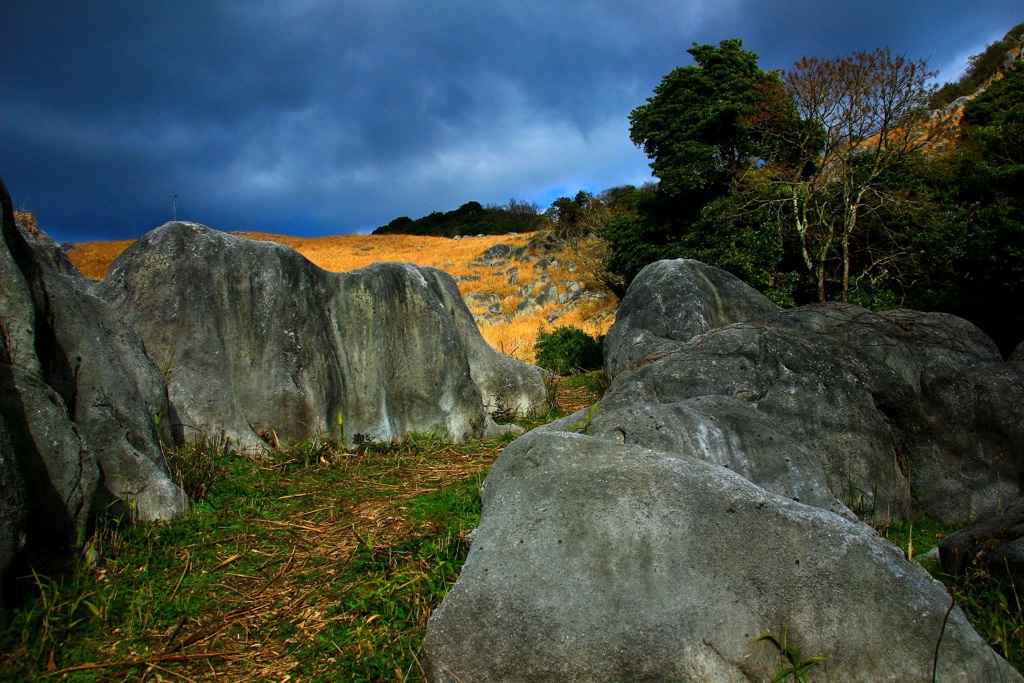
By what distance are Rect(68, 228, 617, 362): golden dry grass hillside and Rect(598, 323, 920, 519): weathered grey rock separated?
739 centimetres

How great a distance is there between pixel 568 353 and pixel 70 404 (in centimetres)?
1152

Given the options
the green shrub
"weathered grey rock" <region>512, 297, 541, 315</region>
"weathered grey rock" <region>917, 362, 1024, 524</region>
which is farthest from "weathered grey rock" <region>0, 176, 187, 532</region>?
"weathered grey rock" <region>512, 297, 541, 315</region>

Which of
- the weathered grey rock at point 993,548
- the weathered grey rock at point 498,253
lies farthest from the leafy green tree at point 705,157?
the weathered grey rock at point 498,253

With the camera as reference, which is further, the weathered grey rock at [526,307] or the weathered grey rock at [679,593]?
the weathered grey rock at [526,307]

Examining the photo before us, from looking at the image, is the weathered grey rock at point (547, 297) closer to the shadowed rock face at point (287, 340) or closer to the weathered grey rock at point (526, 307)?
the weathered grey rock at point (526, 307)

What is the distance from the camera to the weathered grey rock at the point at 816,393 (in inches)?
220

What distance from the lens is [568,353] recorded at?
15.5 meters

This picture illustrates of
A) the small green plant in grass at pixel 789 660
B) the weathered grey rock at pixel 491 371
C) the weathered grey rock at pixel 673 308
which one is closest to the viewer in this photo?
the small green plant in grass at pixel 789 660

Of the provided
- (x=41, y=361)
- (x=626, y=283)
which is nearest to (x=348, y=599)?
(x=41, y=361)

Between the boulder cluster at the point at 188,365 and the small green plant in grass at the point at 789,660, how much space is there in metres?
3.63

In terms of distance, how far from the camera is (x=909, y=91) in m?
14.6

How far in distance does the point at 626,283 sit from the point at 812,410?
59.1 feet

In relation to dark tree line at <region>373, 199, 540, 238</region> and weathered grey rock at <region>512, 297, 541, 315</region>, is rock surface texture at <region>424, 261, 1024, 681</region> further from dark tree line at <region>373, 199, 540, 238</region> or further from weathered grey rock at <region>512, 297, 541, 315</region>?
dark tree line at <region>373, 199, 540, 238</region>

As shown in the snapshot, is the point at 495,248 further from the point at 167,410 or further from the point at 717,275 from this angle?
the point at 167,410
